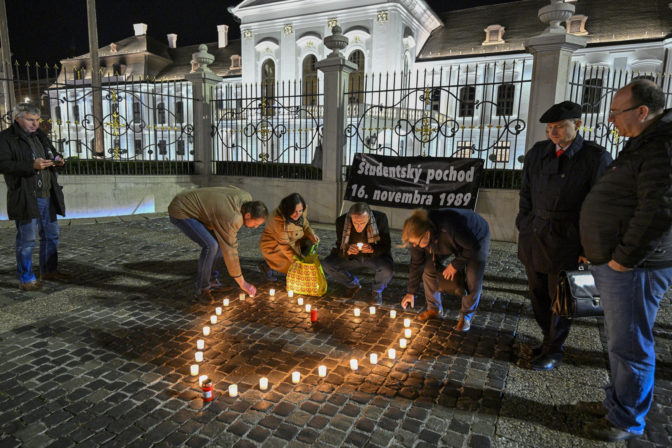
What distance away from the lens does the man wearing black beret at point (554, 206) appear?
131 inches

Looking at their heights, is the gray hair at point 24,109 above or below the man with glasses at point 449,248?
above

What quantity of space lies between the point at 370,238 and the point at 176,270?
3231 millimetres

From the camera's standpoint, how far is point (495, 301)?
5355 millimetres

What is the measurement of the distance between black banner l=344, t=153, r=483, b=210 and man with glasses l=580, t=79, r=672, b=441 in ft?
19.4

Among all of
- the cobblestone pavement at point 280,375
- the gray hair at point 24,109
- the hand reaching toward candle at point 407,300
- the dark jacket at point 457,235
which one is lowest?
the cobblestone pavement at point 280,375

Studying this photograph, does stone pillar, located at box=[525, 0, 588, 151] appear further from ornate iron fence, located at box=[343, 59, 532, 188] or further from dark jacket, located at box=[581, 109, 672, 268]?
dark jacket, located at box=[581, 109, 672, 268]

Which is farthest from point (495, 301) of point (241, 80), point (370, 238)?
point (241, 80)

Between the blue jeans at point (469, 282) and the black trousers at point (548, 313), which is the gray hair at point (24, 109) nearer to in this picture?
the blue jeans at point (469, 282)

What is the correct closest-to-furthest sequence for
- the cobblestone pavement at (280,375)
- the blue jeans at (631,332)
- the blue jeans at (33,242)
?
the blue jeans at (631,332), the cobblestone pavement at (280,375), the blue jeans at (33,242)

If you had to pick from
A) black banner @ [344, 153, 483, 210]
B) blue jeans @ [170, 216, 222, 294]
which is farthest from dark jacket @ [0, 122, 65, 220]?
black banner @ [344, 153, 483, 210]

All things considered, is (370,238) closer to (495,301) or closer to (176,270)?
(495,301)

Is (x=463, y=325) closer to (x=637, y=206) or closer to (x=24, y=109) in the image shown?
(x=637, y=206)

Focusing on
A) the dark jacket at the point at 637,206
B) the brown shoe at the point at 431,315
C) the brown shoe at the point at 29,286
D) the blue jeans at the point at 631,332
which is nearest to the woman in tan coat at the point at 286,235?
the brown shoe at the point at 431,315

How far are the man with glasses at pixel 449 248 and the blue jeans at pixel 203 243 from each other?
2368mm
